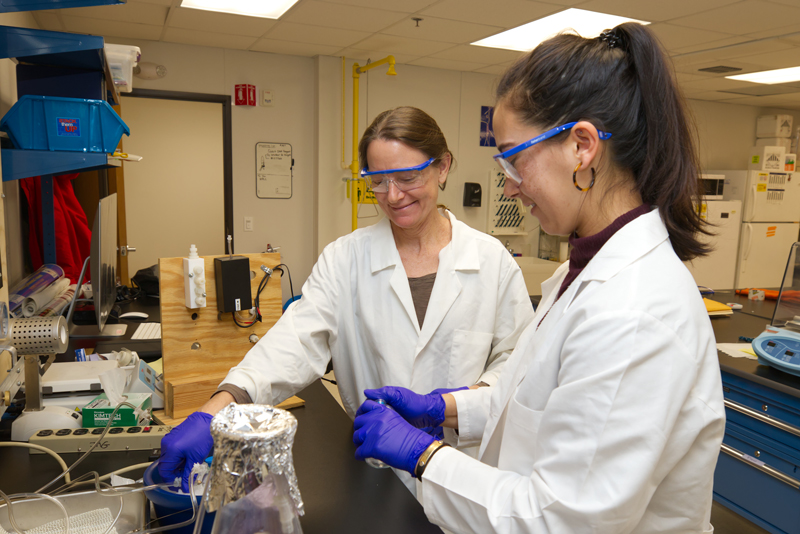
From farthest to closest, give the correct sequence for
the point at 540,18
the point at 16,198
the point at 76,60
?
the point at 540,18, the point at 16,198, the point at 76,60

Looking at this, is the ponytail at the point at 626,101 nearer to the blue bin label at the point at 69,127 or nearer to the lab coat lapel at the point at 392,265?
the lab coat lapel at the point at 392,265

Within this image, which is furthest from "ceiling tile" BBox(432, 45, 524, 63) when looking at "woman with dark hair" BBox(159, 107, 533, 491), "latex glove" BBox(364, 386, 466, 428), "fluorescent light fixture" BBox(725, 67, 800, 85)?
"latex glove" BBox(364, 386, 466, 428)

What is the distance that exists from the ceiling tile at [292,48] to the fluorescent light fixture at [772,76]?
374cm

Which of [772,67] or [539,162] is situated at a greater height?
[772,67]

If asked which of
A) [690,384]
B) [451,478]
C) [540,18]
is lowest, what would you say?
[451,478]

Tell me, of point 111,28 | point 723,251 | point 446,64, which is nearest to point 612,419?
point 111,28

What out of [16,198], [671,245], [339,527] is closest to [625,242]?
[671,245]

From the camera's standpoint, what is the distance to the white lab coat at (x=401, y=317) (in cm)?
145

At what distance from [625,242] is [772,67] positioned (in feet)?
16.2

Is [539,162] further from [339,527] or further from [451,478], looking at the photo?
[339,527]

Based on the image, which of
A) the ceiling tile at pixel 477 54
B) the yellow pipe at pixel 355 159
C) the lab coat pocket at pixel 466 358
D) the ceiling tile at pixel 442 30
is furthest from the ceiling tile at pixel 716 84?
the lab coat pocket at pixel 466 358

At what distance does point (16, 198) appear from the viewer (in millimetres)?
2467

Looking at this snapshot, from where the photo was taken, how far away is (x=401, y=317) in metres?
1.48

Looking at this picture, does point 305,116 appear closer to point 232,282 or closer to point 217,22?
point 217,22
